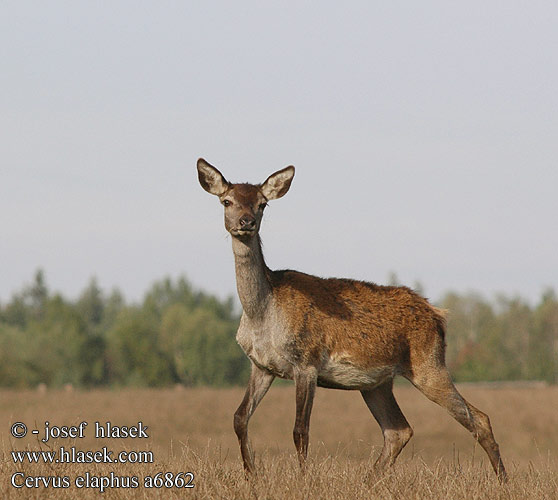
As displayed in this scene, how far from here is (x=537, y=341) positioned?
3738 inches

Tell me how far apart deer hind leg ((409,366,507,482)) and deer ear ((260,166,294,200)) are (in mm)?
2732

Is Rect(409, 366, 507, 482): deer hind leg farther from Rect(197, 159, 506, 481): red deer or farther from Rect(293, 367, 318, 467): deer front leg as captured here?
Rect(293, 367, 318, 467): deer front leg

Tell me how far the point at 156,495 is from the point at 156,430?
2058cm

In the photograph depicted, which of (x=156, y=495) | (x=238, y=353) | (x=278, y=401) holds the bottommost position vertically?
(x=238, y=353)

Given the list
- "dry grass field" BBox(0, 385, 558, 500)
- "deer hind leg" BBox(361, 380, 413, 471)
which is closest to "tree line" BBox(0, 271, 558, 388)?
"dry grass field" BBox(0, 385, 558, 500)

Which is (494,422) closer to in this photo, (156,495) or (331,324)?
(331,324)

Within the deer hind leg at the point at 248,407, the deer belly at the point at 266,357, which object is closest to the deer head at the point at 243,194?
the deer belly at the point at 266,357

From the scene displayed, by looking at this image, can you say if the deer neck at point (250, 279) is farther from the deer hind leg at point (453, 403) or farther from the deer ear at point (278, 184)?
the deer hind leg at point (453, 403)

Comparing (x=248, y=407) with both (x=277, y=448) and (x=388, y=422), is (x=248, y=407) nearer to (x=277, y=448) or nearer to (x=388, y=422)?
(x=388, y=422)

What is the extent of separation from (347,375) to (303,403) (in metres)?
0.85

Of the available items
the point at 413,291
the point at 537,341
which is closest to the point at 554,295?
the point at 537,341

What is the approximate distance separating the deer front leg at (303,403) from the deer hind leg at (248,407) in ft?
1.35

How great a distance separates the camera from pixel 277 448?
17.9m

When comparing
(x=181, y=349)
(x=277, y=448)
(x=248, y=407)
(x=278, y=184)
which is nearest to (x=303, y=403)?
(x=248, y=407)
